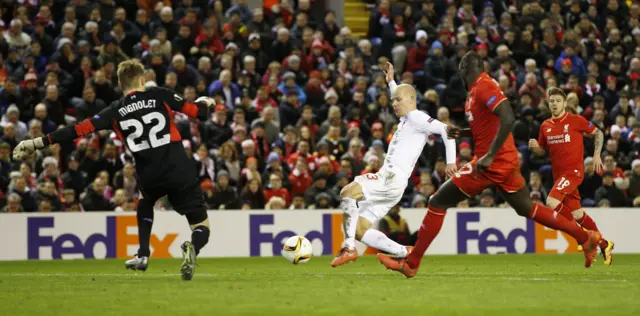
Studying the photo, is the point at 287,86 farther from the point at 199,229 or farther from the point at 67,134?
the point at 67,134

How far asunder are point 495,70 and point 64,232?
32.4ft

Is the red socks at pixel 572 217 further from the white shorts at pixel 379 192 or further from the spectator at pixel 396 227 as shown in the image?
the spectator at pixel 396 227

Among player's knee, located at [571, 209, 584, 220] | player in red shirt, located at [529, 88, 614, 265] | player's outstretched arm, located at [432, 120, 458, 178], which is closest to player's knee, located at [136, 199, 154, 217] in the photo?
player's outstretched arm, located at [432, 120, 458, 178]

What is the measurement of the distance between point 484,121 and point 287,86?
37.0 feet

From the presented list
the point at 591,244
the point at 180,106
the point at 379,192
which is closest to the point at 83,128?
the point at 180,106

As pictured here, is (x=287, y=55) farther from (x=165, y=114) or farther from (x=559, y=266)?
(x=165, y=114)

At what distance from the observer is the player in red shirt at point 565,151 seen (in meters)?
14.7

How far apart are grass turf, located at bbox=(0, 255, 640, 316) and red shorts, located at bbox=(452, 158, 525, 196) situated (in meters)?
0.88

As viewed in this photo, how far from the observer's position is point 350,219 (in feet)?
40.8

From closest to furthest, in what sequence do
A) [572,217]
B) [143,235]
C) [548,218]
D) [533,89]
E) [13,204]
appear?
1. [548,218]
2. [143,235]
3. [572,217]
4. [13,204]
5. [533,89]

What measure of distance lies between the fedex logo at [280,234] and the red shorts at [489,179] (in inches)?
306

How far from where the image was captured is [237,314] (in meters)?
8.05

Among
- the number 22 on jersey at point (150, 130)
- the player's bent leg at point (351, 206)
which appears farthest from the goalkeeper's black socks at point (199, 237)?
the player's bent leg at point (351, 206)

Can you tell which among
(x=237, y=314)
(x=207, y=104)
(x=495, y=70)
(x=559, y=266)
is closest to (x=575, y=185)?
(x=559, y=266)
